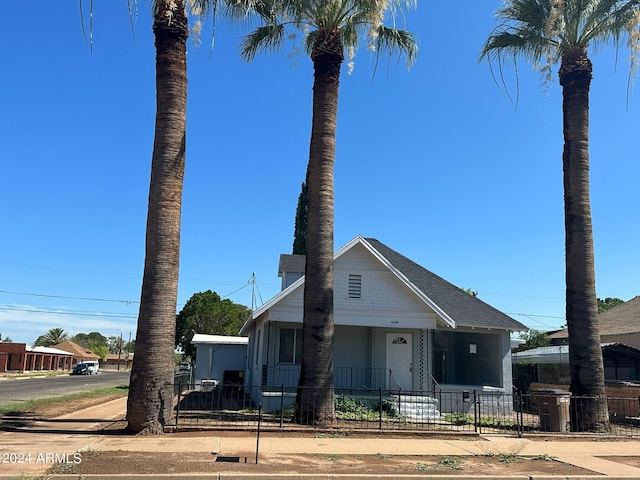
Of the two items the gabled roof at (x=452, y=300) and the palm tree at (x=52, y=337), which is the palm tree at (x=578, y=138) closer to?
the gabled roof at (x=452, y=300)

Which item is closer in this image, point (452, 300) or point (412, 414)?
point (412, 414)

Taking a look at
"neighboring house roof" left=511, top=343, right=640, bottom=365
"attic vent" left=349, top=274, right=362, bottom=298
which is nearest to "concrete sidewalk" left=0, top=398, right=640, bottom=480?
"attic vent" left=349, top=274, right=362, bottom=298

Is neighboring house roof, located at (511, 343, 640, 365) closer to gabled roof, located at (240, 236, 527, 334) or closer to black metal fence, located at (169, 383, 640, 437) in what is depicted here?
black metal fence, located at (169, 383, 640, 437)

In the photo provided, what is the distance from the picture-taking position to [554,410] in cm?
1484

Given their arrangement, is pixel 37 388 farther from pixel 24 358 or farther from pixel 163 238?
pixel 24 358

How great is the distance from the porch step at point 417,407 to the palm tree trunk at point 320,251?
3.98m

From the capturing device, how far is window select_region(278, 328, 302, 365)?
66.1 feet

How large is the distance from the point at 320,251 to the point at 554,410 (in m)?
7.41

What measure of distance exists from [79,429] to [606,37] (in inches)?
715

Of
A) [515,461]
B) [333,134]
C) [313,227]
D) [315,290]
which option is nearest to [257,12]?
[333,134]

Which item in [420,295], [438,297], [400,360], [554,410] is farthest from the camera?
[438,297]

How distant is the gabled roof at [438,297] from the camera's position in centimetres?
1952

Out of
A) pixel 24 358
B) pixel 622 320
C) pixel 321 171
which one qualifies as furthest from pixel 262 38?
pixel 24 358

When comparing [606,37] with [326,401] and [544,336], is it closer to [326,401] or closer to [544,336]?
[326,401]
